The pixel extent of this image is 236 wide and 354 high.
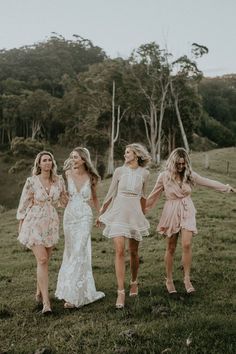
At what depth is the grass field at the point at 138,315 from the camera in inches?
216

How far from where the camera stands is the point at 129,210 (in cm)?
761

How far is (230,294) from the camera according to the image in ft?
24.6

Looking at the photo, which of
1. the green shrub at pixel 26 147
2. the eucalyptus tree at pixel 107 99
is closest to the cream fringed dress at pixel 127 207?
the eucalyptus tree at pixel 107 99

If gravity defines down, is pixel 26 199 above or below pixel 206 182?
below

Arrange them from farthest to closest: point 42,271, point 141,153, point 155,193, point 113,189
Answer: point 155,193
point 113,189
point 141,153
point 42,271

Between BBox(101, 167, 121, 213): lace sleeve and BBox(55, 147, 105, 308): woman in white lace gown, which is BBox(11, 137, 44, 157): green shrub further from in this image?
BBox(101, 167, 121, 213): lace sleeve

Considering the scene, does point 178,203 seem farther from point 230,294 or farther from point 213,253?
point 213,253

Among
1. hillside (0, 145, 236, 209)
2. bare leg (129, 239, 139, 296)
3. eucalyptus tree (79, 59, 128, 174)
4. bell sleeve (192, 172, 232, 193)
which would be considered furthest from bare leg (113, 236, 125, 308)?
eucalyptus tree (79, 59, 128, 174)

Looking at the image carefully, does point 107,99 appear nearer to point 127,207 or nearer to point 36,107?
point 36,107

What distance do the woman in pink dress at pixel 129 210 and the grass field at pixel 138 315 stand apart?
61 cm

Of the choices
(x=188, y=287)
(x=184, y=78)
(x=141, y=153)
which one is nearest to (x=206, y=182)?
(x=141, y=153)

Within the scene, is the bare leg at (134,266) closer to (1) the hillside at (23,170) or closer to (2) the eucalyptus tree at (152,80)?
(1) the hillside at (23,170)

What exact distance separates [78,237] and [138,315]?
5.42 feet

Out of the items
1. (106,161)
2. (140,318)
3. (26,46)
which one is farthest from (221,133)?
(140,318)
